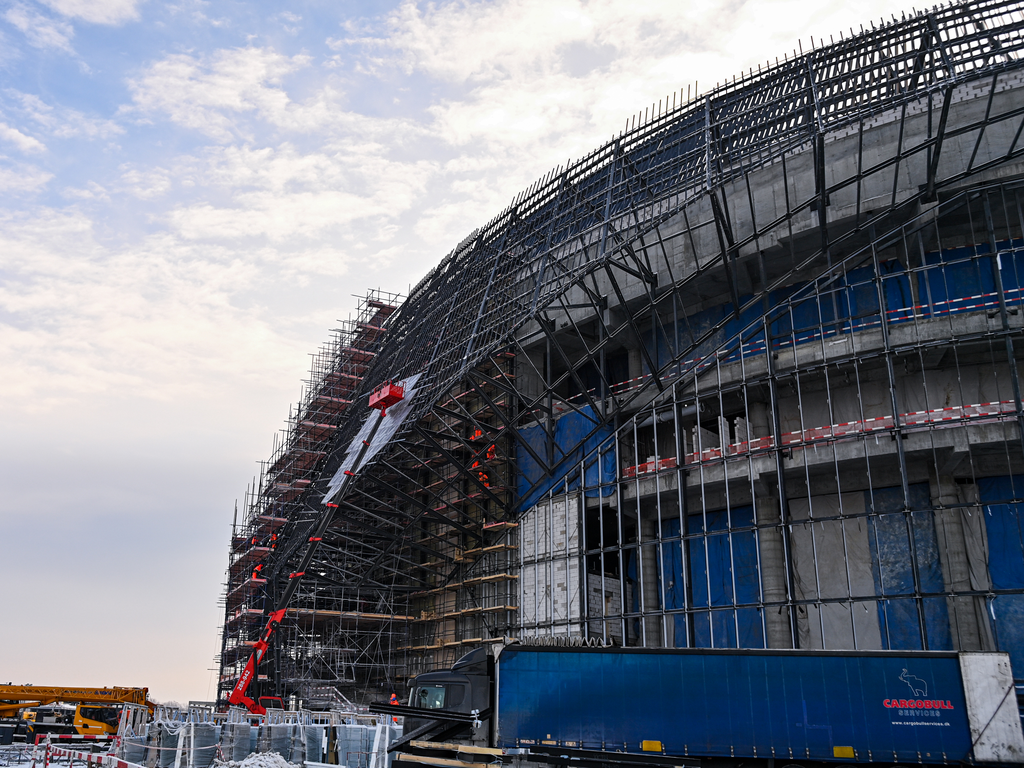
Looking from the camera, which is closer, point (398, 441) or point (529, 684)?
point (529, 684)

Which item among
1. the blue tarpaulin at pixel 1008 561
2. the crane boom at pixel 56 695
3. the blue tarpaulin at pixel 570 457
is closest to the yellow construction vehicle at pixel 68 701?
the crane boom at pixel 56 695

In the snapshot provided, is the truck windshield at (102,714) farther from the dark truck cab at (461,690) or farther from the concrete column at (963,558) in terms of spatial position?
the concrete column at (963,558)

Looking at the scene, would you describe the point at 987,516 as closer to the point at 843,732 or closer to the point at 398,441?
the point at 843,732

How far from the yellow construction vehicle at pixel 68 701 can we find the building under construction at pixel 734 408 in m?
5.90

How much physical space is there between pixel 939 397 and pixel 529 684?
15836mm

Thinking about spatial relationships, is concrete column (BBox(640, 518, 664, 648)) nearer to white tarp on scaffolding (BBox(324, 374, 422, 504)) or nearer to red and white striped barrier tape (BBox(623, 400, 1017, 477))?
red and white striped barrier tape (BBox(623, 400, 1017, 477))

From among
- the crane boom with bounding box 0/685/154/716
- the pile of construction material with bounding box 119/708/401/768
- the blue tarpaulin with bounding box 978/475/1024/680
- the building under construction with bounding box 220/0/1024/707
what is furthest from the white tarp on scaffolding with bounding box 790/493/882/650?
the crane boom with bounding box 0/685/154/716

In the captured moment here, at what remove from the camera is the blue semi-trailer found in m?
13.0

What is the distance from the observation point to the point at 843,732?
13523 millimetres

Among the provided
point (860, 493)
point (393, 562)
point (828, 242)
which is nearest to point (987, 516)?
point (860, 493)

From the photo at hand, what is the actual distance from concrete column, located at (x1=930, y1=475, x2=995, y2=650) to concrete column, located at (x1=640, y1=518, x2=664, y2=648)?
856 centimetres

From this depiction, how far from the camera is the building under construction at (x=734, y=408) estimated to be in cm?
2262

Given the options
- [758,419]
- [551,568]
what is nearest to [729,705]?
[758,419]

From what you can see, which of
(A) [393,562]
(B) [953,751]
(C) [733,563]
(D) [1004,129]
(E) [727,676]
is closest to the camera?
(B) [953,751]
